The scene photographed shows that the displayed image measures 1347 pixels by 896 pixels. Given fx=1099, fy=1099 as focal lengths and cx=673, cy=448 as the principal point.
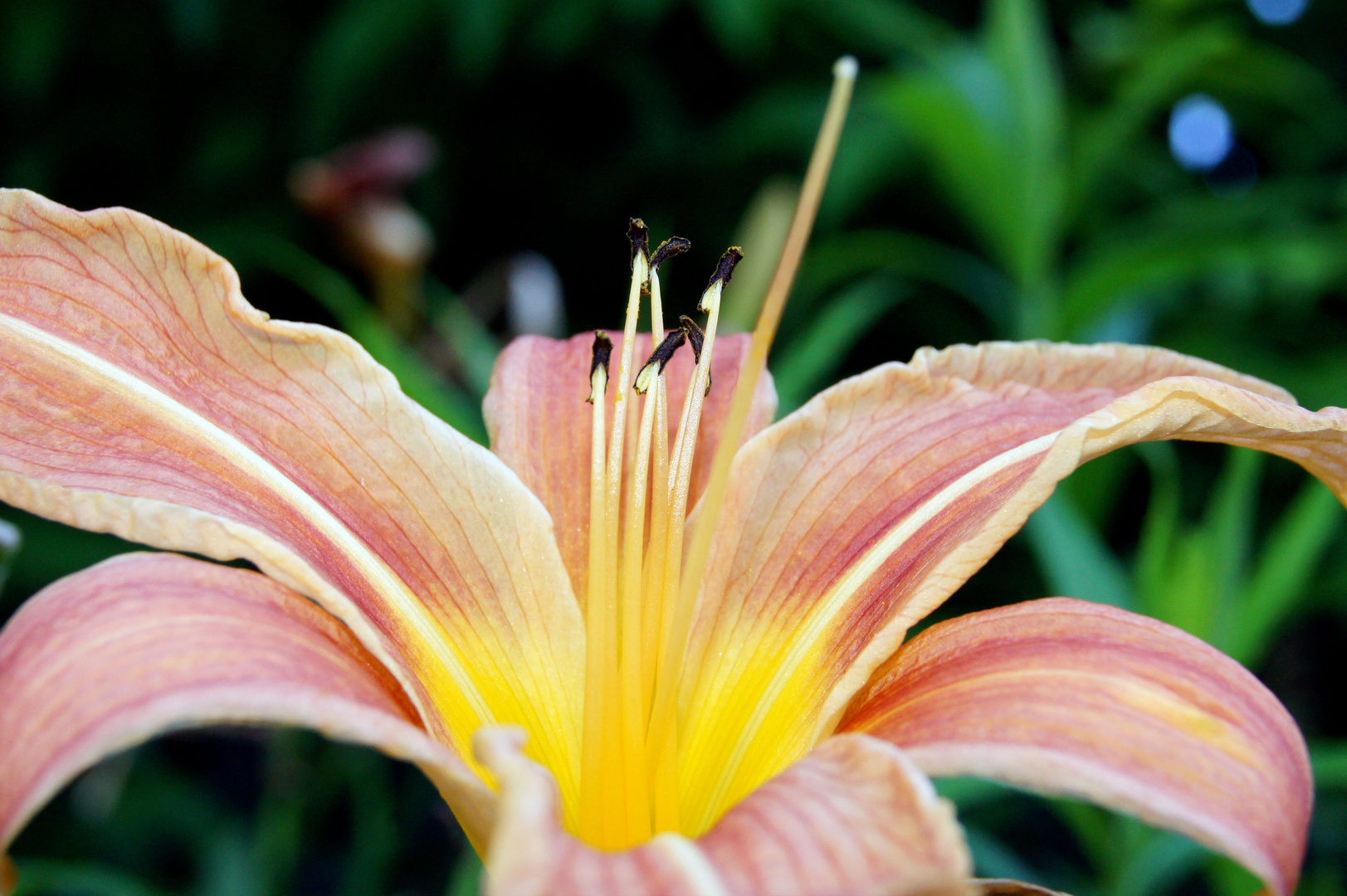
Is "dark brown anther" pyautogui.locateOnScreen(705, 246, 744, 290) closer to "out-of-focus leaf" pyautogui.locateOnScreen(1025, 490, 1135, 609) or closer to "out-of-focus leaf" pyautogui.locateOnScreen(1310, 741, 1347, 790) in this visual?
"out-of-focus leaf" pyautogui.locateOnScreen(1025, 490, 1135, 609)

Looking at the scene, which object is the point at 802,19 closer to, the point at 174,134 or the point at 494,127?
the point at 494,127

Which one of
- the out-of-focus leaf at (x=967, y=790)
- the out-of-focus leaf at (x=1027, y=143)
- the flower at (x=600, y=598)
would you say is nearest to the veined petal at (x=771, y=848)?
the flower at (x=600, y=598)

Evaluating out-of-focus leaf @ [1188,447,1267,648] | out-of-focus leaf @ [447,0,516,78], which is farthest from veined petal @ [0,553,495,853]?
out-of-focus leaf @ [447,0,516,78]

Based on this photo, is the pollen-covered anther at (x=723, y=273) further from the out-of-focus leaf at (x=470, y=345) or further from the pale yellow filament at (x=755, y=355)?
the out-of-focus leaf at (x=470, y=345)

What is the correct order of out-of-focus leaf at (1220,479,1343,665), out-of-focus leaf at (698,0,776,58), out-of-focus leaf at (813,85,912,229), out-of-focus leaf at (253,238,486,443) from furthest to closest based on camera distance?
1. out-of-focus leaf at (813,85,912,229)
2. out-of-focus leaf at (698,0,776,58)
3. out-of-focus leaf at (253,238,486,443)
4. out-of-focus leaf at (1220,479,1343,665)

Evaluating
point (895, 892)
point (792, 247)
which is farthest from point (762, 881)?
point (792, 247)

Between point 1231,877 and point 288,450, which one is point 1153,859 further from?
point 288,450

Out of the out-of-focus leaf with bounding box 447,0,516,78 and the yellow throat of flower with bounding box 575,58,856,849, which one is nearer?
the yellow throat of flower with bounding box 575,58,856,849
